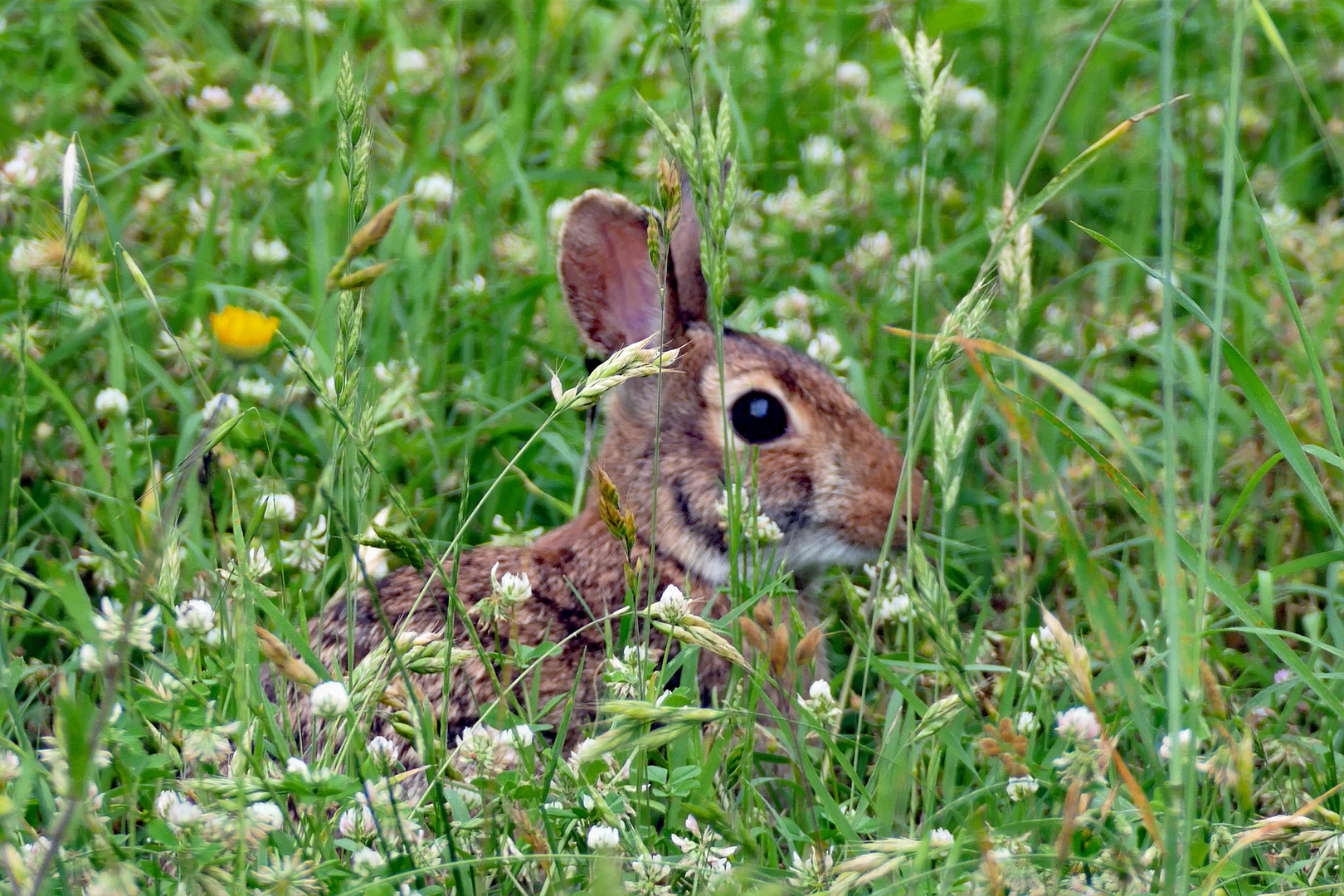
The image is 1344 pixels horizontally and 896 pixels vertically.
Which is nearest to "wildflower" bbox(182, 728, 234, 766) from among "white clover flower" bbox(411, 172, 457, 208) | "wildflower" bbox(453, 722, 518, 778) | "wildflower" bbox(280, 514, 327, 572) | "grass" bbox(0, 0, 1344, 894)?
"grass" bbox(0, 0, 1344, 894)

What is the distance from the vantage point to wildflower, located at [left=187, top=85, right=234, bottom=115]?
6.39 meters

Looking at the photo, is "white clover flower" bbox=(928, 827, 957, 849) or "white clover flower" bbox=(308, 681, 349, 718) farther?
"white clover flower" bbox=(928, 827, 957, 849)

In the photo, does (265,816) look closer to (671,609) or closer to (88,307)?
(671,609)

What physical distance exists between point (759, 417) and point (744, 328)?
1114 mm

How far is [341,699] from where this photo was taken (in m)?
2.46

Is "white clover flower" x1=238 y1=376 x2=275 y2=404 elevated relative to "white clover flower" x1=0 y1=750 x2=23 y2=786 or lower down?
elevated

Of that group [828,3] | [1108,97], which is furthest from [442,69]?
[1108,97]

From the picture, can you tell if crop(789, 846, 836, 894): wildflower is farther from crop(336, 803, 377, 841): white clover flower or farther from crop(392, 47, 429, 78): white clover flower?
crop(392, 47, 429, 78): white clover flower

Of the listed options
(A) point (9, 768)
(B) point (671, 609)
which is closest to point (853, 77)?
(B) point (671, 609)

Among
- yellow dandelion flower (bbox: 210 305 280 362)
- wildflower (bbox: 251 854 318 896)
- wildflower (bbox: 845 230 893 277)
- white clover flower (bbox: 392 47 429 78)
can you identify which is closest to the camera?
wildflower (bbox: 251 854 318 896)

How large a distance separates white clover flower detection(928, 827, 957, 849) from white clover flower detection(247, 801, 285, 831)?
47.7 inches

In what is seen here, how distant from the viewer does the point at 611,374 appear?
2.66 meters

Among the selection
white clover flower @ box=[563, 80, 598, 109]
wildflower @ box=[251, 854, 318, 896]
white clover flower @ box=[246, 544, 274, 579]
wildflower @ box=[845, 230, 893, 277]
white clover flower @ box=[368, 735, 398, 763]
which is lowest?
wildflower @ box=[251, 854, 318, 896]

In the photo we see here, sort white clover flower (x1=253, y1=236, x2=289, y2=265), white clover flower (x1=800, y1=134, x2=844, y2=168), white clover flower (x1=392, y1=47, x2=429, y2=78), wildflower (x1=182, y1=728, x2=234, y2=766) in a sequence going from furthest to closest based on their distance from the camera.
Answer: white clover flower (x1=392, y1=47, x2=429, y2=78) < white clover flower (x1=800, y1=134, x2=844, y2=168) < white clover flower (x1=253, y1=236, x2=289, y2=265) < wildflower (x1=182, y1=728, x2=234, y2=766)
